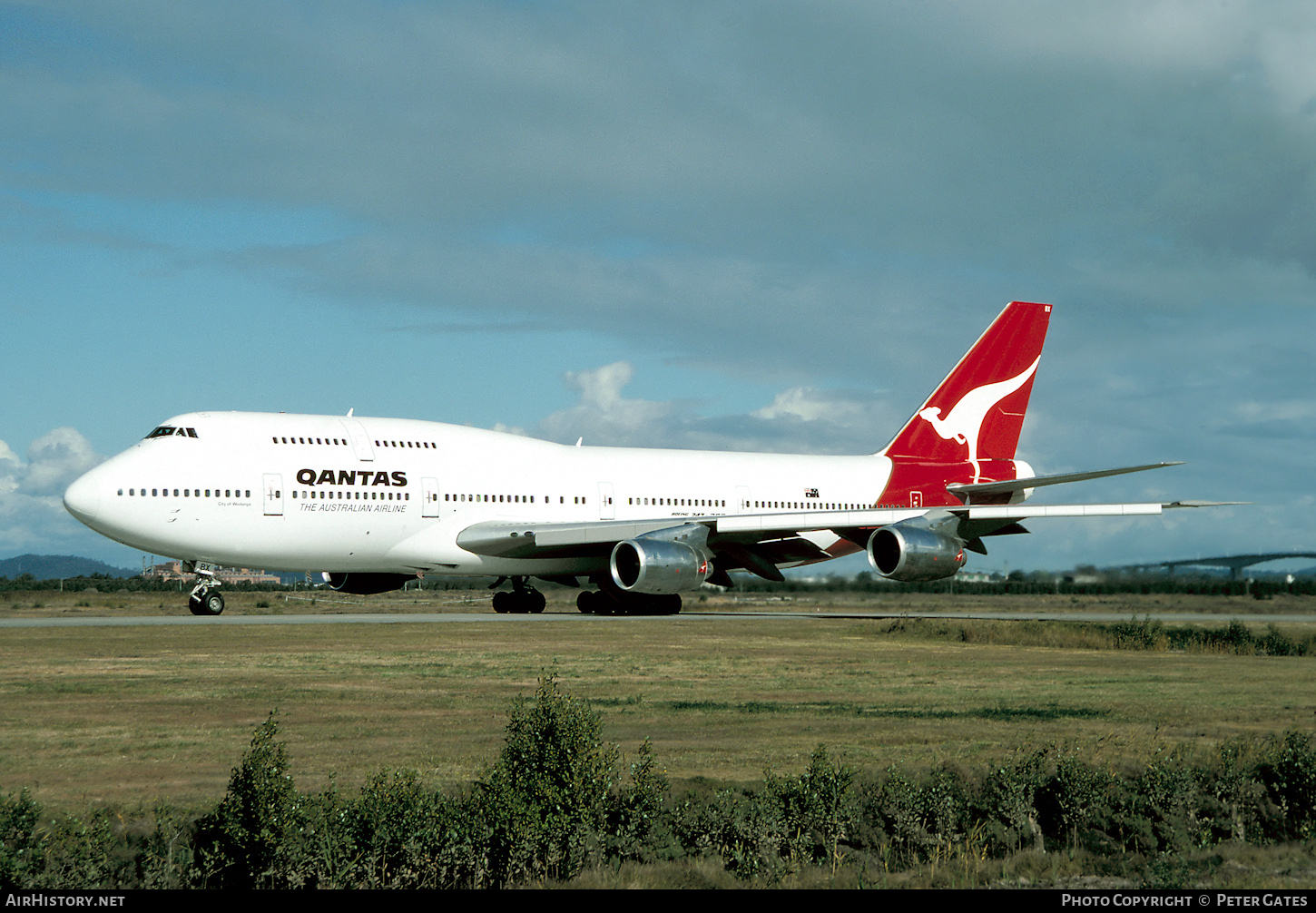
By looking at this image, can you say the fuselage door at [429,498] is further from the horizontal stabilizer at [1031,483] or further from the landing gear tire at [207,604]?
the horizontal stabilizer at [1031,483]

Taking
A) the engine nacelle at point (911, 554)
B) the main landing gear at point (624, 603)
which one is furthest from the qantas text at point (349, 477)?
the engine nacelle at point (911, 554)

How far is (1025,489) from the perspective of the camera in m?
38.8

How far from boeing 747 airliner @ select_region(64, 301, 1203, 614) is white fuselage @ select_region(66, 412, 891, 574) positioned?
4cm

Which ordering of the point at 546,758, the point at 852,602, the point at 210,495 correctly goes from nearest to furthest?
the point at 546,758, the point at 210,495, the point at 852,602

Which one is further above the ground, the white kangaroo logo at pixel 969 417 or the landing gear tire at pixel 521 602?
the white kangaroo logo at pixel 969 417

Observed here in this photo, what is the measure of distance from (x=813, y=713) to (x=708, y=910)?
7353 millimetres

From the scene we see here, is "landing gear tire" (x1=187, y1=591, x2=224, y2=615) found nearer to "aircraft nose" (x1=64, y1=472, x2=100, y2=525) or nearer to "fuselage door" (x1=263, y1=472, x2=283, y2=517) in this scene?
"fuselage door" (x1=263, y1=472, x2=283, y2=517)

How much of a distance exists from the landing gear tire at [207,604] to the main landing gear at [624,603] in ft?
33.0

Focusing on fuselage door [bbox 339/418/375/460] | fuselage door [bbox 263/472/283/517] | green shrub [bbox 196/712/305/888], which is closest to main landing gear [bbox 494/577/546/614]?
fuselage door [bbox 339/418/375/460]

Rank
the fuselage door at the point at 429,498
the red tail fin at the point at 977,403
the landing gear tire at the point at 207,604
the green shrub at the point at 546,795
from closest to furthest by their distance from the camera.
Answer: the green shrub at the point at 546,795, the landing gear tire at the point at 207,604, the fuselage door at the point at 429,498, the red tail fin at the point at 977,403

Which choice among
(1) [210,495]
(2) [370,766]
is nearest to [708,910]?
(2) [370,766]

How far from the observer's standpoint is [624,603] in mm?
34844

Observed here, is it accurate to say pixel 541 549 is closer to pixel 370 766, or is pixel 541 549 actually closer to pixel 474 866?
pixel 370 766

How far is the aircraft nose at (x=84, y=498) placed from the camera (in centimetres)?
2855
